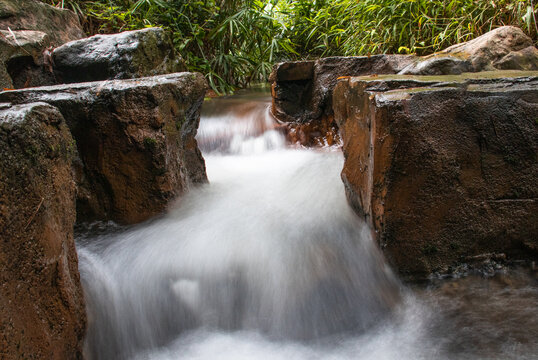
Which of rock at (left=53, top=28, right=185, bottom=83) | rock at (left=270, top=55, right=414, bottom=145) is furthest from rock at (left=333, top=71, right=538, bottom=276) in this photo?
rock at (left=53, top=28, right=185, bottom=83)

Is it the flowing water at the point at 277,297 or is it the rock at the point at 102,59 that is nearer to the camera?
the flowing water at the point at 277,297

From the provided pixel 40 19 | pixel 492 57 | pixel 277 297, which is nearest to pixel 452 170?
pixel 277 297

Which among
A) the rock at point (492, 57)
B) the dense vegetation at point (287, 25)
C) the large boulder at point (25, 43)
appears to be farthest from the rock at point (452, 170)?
the large boulder at point (25, 43)

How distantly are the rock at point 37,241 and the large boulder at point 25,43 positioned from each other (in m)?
2.53

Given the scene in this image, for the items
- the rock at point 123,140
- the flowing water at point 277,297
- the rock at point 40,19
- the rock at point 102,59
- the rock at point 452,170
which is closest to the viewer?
the flowing water at point 277,297

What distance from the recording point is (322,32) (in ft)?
22.8

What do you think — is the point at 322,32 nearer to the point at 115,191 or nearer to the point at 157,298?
the point at 115,191

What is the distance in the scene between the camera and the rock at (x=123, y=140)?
204 centimetres

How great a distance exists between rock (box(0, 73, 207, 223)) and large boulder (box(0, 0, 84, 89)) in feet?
5.67

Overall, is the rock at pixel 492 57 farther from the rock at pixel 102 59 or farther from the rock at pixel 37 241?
the rock at pixel 37 241

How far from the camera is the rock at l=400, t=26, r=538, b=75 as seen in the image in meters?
3.17

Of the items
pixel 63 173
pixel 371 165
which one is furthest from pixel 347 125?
pixel 63 173

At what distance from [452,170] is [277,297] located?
1.03 meters

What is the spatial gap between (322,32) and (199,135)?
3910mm
